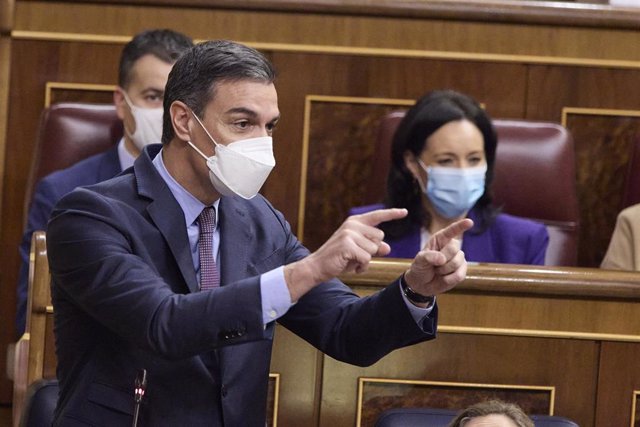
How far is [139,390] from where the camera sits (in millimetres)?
911

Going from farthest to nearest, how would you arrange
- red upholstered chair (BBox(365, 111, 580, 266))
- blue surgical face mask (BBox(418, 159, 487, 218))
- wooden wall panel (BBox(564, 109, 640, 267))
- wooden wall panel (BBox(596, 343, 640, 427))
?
1. wooden wall panel (BBox(564, 109, 640, 267))
2. red upholstered chair (BBox(365, 111, 580, 266))
3. blue surgical face mask (BBox(418, 159, 487, 218))
4. wooden wall panel (BBox(596, 343, 640, 427))

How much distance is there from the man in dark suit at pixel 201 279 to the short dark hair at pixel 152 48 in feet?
2.21

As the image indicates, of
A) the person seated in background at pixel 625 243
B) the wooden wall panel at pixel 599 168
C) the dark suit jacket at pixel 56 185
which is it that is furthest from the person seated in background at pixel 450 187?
the dark suit jacket at pixel 56 185

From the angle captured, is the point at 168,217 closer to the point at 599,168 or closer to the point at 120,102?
the point at 120,102

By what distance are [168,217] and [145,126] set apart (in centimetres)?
74

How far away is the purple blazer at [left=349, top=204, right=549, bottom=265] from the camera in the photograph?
5.50ft

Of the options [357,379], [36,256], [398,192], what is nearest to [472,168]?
[398,192]

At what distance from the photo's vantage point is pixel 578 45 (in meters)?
1.89

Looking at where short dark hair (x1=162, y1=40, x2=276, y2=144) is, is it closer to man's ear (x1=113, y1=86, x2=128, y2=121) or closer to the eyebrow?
the eyebrow

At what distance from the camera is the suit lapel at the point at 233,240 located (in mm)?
984

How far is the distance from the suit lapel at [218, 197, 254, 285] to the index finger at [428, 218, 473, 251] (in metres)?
0.17

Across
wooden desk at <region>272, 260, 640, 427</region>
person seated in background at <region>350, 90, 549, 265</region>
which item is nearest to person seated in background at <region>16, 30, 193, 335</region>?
person seated in background at <region>350, 90, 549, 265</region>

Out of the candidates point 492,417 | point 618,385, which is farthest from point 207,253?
point 618,385

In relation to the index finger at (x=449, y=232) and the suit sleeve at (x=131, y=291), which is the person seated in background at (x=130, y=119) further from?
the index finger at (x=449, y=232)
